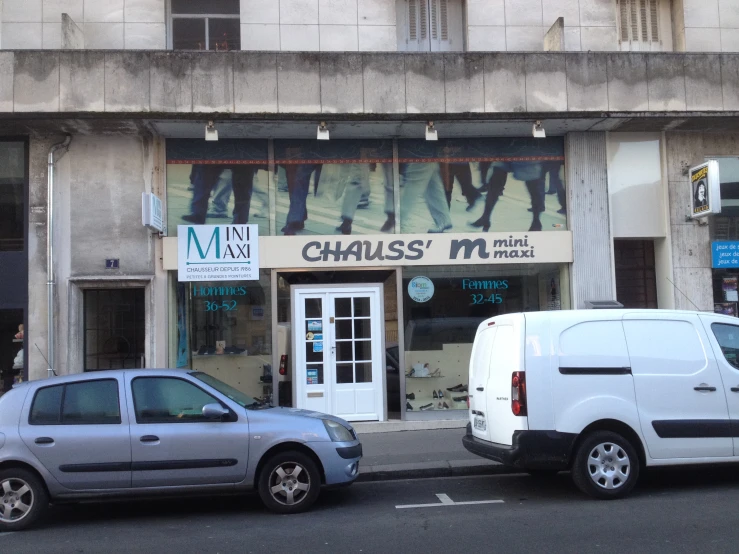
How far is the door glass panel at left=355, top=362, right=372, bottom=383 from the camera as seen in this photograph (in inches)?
496

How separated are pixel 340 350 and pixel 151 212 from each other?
3734 mm

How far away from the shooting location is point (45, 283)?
12.1m

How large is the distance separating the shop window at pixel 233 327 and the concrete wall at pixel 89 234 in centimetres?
48

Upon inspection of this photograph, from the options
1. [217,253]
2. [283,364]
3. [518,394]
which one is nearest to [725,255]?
[518,394]

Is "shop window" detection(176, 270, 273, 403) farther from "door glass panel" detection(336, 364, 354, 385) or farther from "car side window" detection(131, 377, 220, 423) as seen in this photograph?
"car side window" detection(131, 377, 220, 423)

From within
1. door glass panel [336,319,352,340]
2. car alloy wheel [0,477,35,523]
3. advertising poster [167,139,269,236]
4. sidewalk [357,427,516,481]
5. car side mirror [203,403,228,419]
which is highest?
advertising poster [167,139,269,236]

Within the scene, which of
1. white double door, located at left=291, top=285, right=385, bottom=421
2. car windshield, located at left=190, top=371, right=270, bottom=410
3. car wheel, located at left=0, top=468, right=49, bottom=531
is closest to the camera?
car wheel, located at left=0, top=468, right=49, bottom=531

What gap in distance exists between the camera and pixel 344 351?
12.6 metres

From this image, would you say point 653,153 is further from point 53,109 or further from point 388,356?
point 53,109

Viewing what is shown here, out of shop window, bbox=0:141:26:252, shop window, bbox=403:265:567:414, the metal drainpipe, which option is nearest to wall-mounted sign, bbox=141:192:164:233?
the metal drainpipe

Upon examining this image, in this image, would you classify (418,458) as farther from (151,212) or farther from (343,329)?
(151,212)

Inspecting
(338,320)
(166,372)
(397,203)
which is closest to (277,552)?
(166,372)

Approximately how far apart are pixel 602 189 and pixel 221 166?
6.49 metres

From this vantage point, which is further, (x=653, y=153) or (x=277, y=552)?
(x=653, y=153)
